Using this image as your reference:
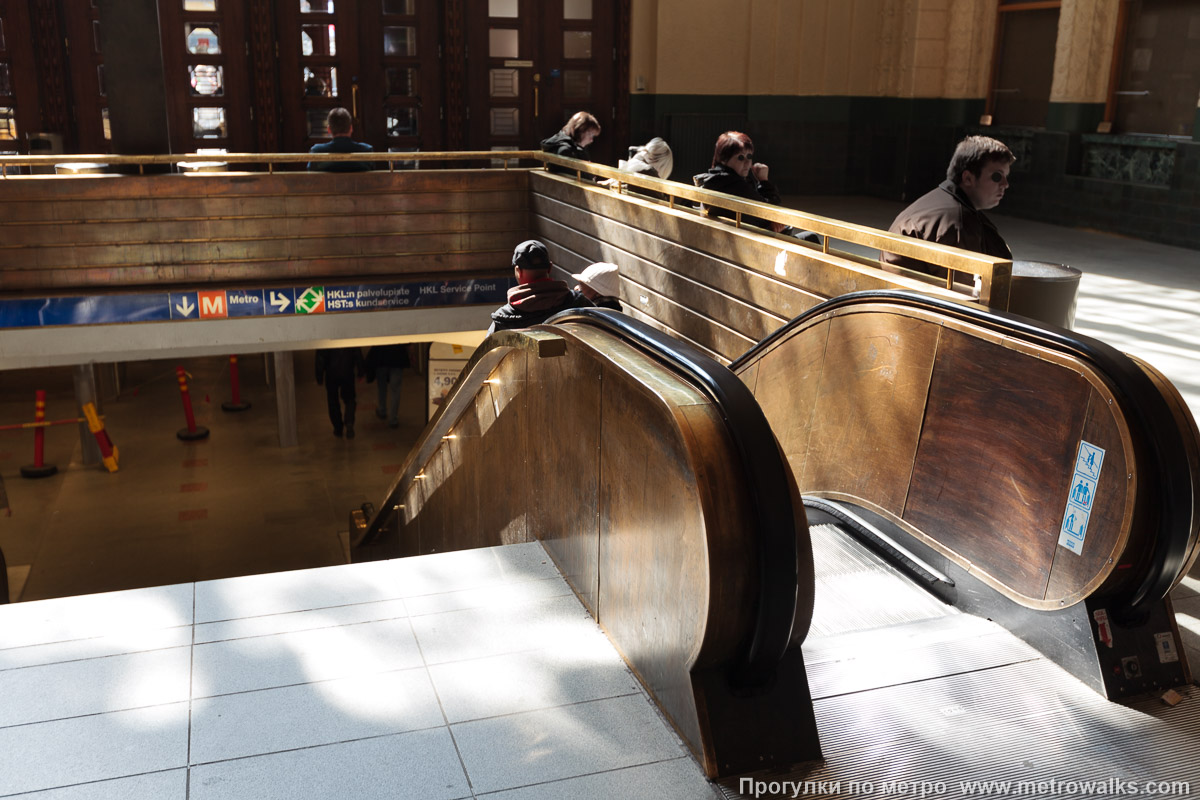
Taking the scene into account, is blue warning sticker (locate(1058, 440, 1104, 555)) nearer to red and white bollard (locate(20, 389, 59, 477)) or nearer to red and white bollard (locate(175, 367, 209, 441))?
red and white bollard (locate(20, 389, 59, 477))

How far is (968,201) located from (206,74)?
35.0 ft

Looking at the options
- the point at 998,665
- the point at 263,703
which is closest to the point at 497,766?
the point at 263,703

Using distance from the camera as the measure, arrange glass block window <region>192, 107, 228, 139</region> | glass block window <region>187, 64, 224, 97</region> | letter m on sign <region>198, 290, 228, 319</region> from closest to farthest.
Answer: letter m on sign <region>198, 290, 228, 319</region>
glass block window <region>187, 64, 224, 97</region>
glass block window <region>192, 107, 228, 139</region>

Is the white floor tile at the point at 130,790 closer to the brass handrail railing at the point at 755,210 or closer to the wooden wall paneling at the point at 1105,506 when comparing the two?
the wooden wall paneling at the point at 1105,506

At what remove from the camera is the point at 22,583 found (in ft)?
27.6

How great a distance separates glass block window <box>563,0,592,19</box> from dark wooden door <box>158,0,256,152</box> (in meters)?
3.93

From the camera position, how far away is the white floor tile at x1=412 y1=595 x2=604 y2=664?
2779 mm

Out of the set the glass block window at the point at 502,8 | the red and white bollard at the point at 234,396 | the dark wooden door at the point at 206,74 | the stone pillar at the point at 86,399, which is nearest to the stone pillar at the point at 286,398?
the red and white bollard at the point at 234,396

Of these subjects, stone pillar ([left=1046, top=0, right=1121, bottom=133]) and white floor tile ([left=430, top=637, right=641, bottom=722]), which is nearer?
white floor tile ([left=430, top=637, right=641, bottom=722])

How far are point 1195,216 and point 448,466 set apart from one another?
786 cm

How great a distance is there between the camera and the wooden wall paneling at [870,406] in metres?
3.30

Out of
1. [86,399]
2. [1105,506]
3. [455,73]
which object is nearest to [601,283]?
[1105,506]

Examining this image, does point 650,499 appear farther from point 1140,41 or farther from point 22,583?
point 1140,41

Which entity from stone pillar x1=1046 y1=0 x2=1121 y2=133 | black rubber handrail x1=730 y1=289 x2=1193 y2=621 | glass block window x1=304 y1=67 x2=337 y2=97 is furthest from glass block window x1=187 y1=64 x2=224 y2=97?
black rubber handrail x1=730 y1=289 x2=1193 y2=621
